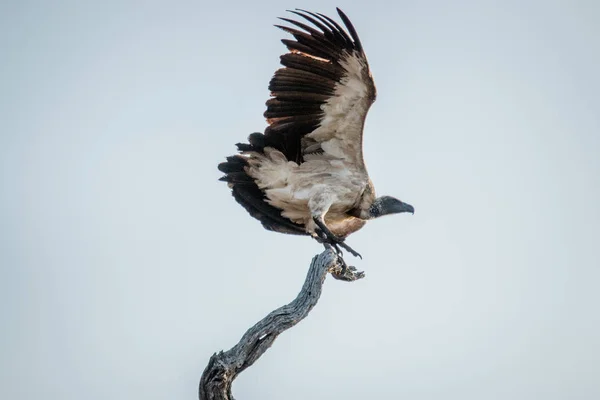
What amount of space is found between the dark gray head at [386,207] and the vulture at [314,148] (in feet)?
0.04

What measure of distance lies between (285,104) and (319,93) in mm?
428

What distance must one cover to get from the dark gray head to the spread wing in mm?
1023

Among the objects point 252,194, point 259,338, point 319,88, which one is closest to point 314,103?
point 319,88

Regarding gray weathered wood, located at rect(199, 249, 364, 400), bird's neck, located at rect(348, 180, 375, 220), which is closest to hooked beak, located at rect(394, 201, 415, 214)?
bird's neck, located at rect(348, 180, 375, 220)

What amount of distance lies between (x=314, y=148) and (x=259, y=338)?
3425 mm

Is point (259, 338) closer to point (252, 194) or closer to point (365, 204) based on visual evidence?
point (252, 194)

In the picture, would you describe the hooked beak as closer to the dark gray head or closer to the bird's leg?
the dark gray head

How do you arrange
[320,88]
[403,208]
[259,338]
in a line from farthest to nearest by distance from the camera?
[403,208] < [320,88] < [259,338]

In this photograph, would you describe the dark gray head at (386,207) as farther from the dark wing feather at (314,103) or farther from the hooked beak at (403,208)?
the dark wing feather at (314,103)

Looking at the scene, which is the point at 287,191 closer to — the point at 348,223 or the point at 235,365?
the point at 348,223

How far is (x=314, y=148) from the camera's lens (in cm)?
1134

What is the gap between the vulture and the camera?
421 inches

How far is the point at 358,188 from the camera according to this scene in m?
11.5

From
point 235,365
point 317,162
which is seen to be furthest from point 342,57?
point 235,365
